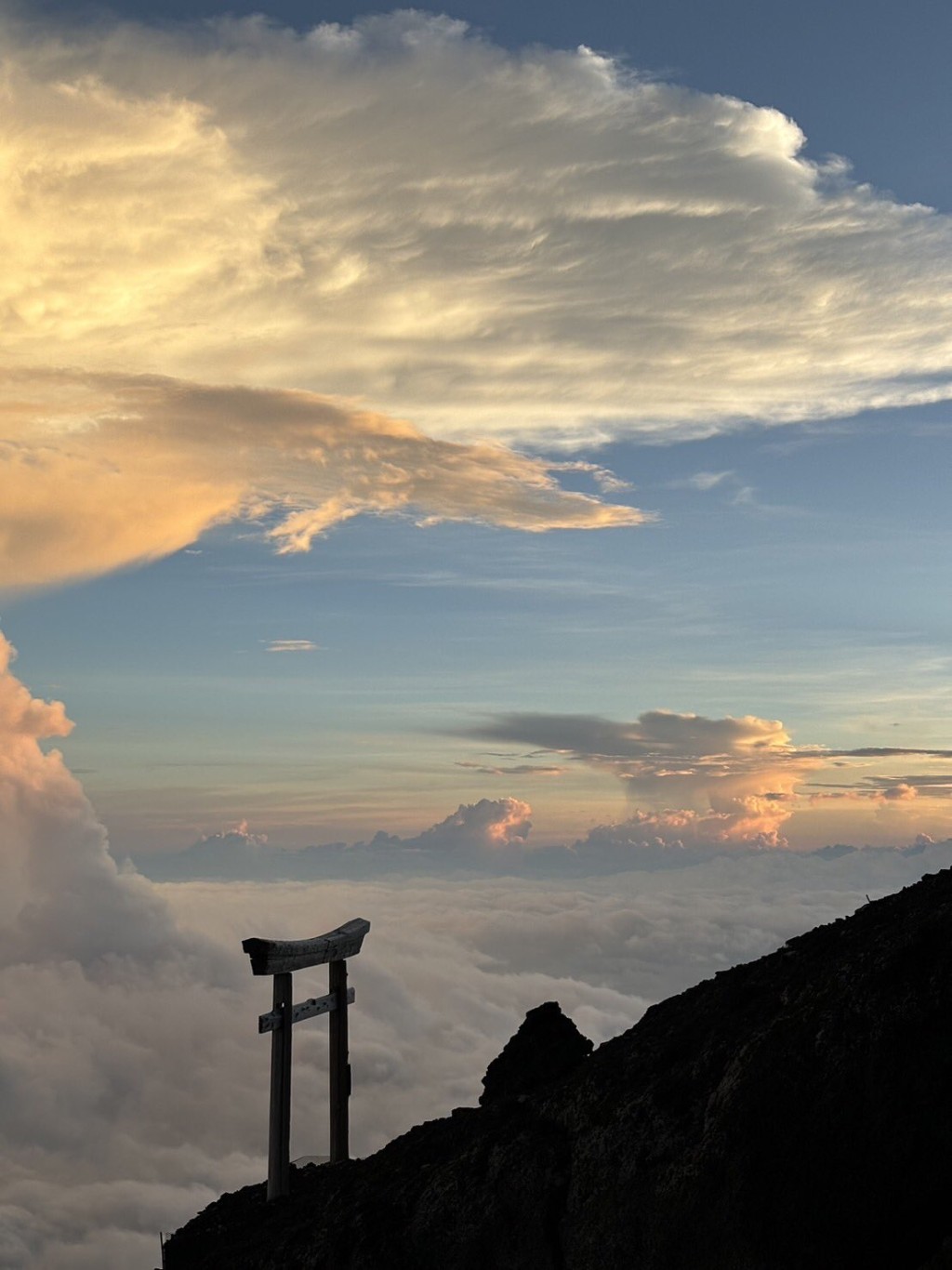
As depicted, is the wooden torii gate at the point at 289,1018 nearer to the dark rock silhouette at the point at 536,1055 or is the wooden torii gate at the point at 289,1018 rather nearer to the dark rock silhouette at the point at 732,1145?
the dark rock silhouette at the point at 536,1055

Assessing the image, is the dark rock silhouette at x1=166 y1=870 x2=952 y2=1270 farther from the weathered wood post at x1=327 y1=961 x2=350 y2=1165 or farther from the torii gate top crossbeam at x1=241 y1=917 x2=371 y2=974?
the weathered wood post at x1=327 y1=961 x2=350 y2=1165

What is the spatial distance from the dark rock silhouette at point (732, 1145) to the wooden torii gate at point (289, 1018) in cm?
457

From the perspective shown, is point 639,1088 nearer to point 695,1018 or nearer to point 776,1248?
point 695,1018

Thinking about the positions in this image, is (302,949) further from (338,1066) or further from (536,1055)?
(536,1055)

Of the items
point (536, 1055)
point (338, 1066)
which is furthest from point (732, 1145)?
point (338, 1066)

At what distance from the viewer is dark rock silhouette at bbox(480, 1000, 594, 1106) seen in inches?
523

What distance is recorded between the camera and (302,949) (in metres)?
18.2

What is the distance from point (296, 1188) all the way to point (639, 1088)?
824cm

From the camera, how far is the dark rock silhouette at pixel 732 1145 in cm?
822

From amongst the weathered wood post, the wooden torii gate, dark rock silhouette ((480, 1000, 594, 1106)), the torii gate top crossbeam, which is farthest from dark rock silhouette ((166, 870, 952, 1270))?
the weathered wood post

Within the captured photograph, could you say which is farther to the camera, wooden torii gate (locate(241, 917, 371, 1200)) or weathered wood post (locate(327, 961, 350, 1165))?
Result: weathered wood post (locate(327, 961, 350, 1165))

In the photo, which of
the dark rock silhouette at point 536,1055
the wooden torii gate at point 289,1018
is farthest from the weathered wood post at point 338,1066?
the dark rock silhouette at point 536,1055

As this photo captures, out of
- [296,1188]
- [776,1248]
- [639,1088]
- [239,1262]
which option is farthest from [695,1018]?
[296,1188]

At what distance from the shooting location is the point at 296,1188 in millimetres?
16375
